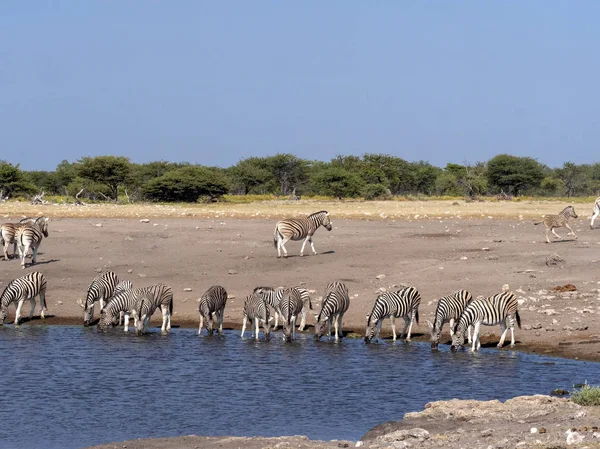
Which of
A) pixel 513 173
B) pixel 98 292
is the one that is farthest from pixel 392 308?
pixel 513 173

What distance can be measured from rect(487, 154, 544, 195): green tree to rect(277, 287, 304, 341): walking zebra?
210 ft

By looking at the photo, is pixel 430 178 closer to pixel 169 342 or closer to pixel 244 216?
pixel 244 216

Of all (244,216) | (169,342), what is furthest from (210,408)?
(244,216)

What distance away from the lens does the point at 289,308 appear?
18.3 m

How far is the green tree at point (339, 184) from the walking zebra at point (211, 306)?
5034cm

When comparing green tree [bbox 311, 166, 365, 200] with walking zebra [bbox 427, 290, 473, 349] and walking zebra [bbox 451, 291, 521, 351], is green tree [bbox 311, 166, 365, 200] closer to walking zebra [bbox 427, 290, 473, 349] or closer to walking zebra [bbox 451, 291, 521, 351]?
walking zebra [bbox 427, 290, 473, 349]

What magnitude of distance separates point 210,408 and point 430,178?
78.7 metres

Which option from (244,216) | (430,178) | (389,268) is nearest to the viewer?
(389,268)

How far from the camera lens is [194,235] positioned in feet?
106

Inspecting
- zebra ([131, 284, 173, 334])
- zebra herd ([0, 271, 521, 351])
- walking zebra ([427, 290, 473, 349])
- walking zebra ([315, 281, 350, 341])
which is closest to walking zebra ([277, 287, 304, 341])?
zebra herd ([0, 271, 521, 351])

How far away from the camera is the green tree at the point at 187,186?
61.7 metres

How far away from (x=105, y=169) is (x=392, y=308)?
51.7 m

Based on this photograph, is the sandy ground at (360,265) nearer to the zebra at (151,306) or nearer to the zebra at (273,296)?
the zebra at (273,296)

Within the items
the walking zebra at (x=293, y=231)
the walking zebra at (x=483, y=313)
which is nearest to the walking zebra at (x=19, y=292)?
the walking zebra at (x=293, y=231)
